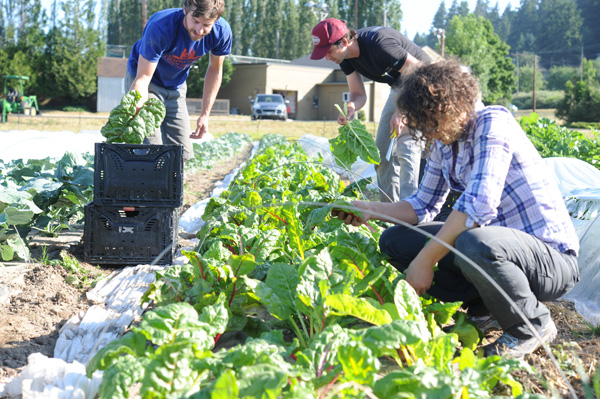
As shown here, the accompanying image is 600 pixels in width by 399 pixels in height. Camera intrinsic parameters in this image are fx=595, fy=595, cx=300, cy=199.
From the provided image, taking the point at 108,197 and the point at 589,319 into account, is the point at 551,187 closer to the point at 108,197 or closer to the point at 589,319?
the point at 589,319

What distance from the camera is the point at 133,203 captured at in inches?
149

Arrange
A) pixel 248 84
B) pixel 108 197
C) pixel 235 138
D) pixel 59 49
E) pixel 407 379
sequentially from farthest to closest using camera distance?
pixel 248 84, pixel 59 49, pixel 235 138, pixel 108 197, pixel 407 379

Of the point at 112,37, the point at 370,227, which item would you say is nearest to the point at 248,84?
the point at 112,37

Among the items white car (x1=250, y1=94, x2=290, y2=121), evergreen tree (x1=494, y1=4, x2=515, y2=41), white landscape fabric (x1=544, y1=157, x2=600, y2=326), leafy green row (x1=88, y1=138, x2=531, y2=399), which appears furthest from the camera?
evergreen tree (x1=494, y1=4, x2=515, y2=41)

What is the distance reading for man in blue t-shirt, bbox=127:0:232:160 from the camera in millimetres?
4016

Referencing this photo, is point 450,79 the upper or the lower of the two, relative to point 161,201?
upper

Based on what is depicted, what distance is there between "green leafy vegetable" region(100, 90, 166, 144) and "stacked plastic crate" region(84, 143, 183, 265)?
15 centimetres

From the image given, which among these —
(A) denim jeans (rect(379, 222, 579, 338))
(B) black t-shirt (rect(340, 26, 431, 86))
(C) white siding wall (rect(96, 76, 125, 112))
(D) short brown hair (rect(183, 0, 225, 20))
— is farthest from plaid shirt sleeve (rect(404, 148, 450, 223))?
(C) white siding wall (rect(96, 76, 125, 112))

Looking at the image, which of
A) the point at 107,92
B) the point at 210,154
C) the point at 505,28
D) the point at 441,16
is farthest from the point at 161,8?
the point at 441,16

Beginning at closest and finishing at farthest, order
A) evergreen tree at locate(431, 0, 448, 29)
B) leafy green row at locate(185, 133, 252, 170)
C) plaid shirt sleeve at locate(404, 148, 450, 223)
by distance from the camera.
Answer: plaid shirt sleeve at locate(404, 148, 450, 223) < leafy green row at locate(185, 133, 252, 170) < evergreen tree at locate(431, 0, 448, 29)

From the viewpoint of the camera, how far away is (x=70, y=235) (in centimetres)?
469

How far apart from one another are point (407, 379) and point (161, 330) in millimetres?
770

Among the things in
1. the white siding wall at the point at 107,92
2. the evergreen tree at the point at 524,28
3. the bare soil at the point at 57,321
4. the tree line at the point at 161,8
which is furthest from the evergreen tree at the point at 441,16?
the bare soil at the point at 57,321

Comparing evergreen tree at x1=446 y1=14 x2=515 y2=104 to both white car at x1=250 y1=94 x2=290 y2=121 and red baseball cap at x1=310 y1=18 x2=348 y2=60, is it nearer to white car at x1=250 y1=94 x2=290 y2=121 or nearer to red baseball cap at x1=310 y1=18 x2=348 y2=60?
white car at x1=250 y1=94 x2=290 y2=121
